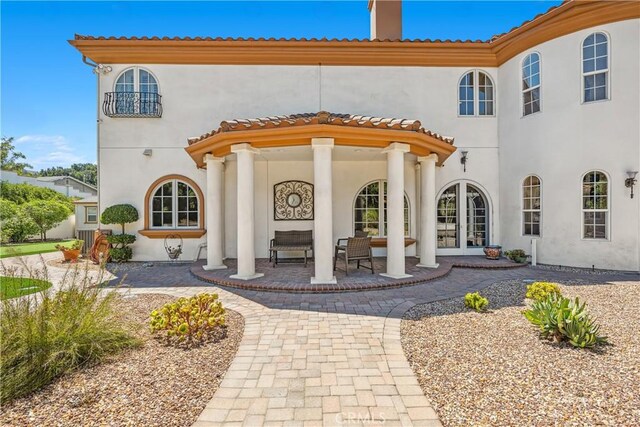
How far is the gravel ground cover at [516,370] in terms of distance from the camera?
2646mm

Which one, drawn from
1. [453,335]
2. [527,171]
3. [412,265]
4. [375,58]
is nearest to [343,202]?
[412,265]

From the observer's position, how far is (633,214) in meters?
8.22

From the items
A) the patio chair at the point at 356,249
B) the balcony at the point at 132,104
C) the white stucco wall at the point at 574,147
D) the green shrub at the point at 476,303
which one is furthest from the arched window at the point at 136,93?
the white stucco wall at the point at 574,147

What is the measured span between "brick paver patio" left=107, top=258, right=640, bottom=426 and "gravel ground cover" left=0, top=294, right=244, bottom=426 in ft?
0.70

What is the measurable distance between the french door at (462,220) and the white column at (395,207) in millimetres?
4146

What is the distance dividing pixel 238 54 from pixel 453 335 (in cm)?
1060

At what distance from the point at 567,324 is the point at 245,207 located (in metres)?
6.13

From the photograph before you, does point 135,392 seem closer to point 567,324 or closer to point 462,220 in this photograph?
point 567,324

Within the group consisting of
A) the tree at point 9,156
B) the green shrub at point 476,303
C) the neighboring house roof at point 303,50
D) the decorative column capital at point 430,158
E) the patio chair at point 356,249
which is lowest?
the green shrub at point 476,303

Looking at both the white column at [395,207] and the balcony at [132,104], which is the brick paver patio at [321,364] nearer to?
the white column at [395,207]

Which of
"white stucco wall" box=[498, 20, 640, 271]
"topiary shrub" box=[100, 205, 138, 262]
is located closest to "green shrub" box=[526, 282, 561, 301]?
"white stucco wall" box=[498, 20, 640, 271]

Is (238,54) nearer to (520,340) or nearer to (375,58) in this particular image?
(375,58)

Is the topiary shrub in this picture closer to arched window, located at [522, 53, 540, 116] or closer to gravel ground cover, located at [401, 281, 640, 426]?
gravel ground cover, located at [401, 281, 640, 426]

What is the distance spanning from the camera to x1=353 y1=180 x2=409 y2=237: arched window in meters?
10.8
